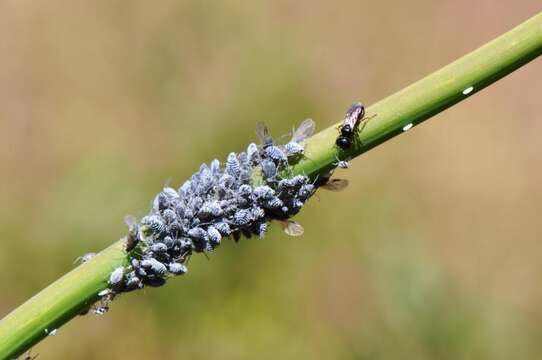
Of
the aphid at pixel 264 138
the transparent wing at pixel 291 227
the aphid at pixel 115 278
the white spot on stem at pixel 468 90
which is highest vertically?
the aphid at pixel 264 138

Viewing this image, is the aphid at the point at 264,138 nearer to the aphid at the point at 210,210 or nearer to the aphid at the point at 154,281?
the aphid at the point at 210,210

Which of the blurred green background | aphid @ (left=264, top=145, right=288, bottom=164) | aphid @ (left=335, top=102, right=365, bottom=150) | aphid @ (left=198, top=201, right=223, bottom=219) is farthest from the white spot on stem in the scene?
the blurred green background

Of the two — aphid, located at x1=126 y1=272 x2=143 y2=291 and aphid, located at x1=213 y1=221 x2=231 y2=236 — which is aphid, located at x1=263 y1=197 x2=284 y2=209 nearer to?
aphid, located at x1=213 y1=221 x2=231 y2=236

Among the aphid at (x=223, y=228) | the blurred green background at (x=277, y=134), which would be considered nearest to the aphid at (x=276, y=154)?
the aphid at (x=223, y=228)

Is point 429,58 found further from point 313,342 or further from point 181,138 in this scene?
point 313,342

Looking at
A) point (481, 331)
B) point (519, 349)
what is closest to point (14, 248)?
point (481, 331)

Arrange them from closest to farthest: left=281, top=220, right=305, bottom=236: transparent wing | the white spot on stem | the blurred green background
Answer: the white spot on stem < left=281, top=220, right=305, bottom=236: transparent wing < the blurred green background
